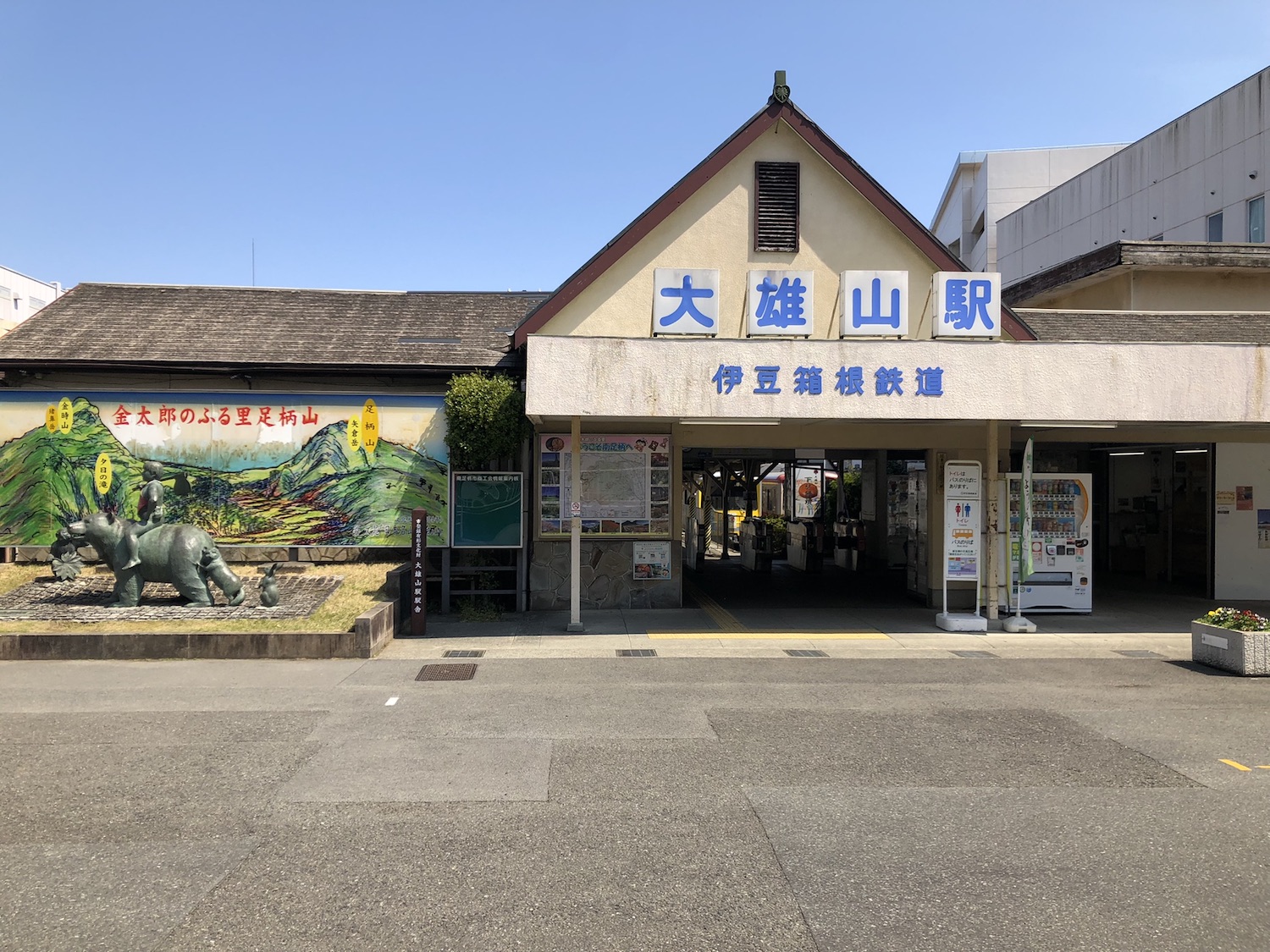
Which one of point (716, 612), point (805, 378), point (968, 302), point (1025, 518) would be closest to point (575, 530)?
point (716, 612)

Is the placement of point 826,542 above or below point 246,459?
below

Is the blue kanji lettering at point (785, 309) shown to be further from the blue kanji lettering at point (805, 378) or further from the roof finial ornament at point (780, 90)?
the roof finial ornament at point (780, 90)

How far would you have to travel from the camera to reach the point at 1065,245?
118ft

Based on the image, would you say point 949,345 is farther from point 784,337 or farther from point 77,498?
point 77,498

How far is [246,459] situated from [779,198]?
991cm

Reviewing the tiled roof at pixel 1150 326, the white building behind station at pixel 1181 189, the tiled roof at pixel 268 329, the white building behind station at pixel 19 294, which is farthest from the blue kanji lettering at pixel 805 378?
the white building behind station at pixel 19 294

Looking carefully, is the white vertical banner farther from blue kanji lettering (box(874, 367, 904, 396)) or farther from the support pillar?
the support pillar

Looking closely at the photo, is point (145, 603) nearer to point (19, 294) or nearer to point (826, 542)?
point (826, 542)

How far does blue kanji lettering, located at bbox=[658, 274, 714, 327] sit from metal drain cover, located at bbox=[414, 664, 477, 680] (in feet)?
18.0

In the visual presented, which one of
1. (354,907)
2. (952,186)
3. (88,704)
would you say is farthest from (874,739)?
(952,186)

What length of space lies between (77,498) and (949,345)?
46.4 feet

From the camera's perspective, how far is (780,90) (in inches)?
531

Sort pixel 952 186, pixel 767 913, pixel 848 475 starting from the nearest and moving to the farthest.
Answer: pixel 767 913 < pixel 848 475 < pixel 952 186

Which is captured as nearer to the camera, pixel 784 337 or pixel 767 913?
pixel 767 913
